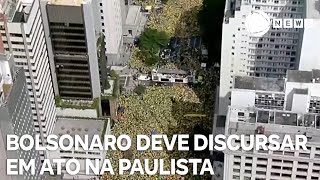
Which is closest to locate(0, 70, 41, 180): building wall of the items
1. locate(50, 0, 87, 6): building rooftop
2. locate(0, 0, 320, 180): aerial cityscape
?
locate(0, 0, 320, 180): aerial cityscape

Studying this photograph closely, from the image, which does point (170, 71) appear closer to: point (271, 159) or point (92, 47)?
point (92, 47)

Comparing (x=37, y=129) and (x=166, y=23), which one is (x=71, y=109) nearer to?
(x=37, y=129)

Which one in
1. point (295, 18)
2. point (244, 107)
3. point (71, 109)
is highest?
point (295, 18)

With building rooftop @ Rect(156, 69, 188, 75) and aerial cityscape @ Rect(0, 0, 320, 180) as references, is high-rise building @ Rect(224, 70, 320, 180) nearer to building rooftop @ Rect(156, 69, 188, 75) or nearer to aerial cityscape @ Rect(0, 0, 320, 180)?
aerial cityscape @ Rect(0, 0, 320, 180)

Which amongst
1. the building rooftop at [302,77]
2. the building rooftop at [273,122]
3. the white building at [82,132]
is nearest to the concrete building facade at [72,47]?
the white building at [82,132]

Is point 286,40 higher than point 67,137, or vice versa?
point 286,40

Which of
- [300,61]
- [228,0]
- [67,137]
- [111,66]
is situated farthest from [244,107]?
[111,66]
